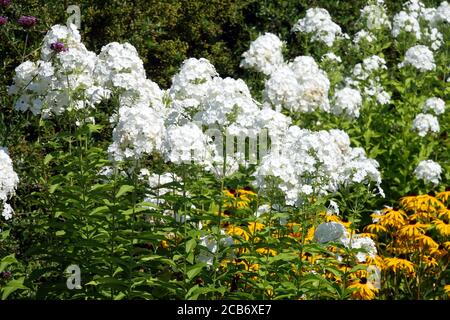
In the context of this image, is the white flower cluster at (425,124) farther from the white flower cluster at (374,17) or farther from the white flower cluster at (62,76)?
the white flower cluster at (62,76)

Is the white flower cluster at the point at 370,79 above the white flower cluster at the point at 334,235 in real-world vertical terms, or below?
above

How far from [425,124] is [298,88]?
2130 mm

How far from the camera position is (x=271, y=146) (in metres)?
5.56

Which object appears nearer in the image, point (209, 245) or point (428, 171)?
point (209, 245)

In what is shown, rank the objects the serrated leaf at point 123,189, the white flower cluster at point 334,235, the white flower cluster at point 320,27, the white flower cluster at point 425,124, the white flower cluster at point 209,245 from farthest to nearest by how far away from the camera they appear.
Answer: the white flower cluster at point 320,27, the white flower cluster at point 425,124, the white flower cluster at point 334,235, the white flower cluster at point 209,245, the serrated leaf at point 123,189

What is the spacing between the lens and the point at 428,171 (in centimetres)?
804

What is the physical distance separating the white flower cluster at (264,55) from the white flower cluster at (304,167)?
2.35 metres

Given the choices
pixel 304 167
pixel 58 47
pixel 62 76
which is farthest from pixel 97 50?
pixel 304 167

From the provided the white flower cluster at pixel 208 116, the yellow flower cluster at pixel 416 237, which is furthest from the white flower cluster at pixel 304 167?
the yellow flower cluster at pixel 416 237

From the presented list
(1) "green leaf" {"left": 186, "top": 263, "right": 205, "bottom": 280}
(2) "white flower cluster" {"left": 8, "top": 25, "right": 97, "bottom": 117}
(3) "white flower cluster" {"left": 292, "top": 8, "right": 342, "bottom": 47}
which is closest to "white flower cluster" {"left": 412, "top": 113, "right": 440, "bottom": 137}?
(3) "white flower cluster" {"left": 292, "top": 8, "right": 342, "bottom": 47}

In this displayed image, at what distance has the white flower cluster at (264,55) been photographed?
25.9ft

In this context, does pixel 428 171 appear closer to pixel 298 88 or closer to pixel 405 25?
pixel 298 88

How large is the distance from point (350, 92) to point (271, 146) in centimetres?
277
